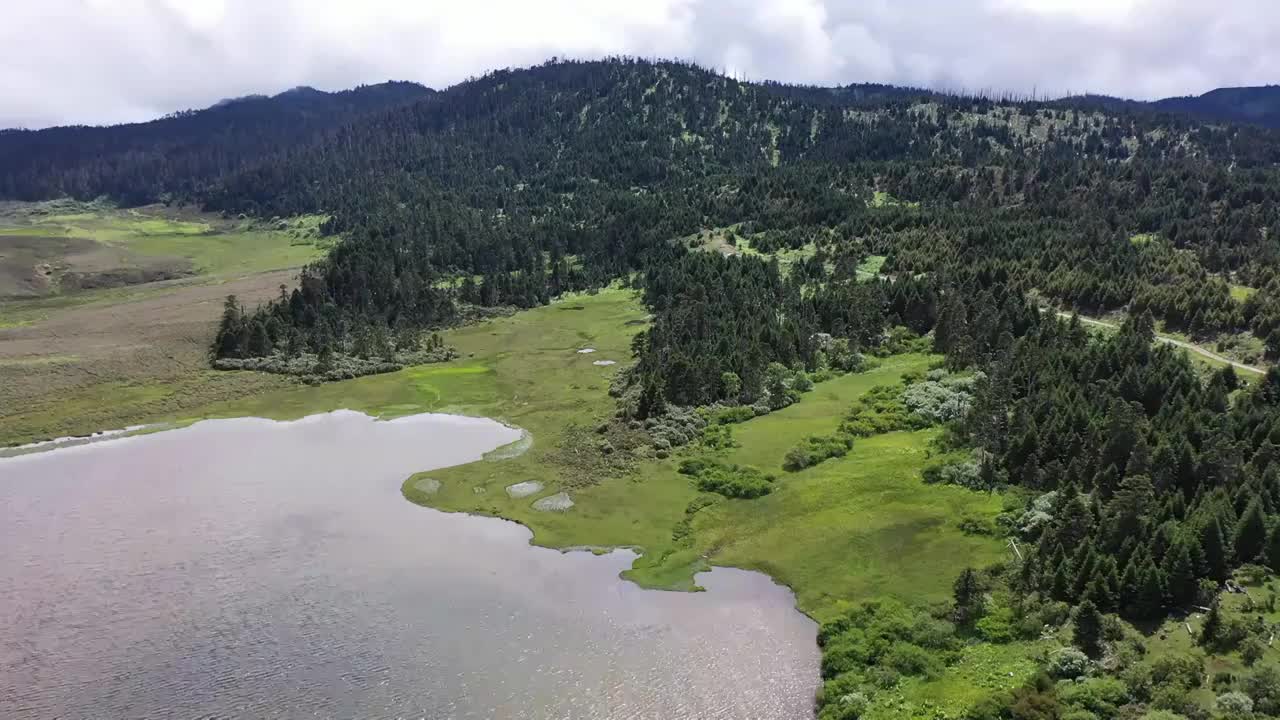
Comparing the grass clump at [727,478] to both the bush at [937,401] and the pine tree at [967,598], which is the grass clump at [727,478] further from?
the bush at [937,401]

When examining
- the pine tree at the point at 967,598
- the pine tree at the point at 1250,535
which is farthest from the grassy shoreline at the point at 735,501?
the pine tree at the point at 1250,535

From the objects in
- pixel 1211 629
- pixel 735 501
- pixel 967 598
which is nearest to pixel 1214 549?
pixel 1211 629

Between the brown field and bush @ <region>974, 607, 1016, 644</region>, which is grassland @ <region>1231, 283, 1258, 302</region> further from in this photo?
the brown field

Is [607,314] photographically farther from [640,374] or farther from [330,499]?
[330,499]

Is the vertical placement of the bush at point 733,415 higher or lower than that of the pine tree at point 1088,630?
higher

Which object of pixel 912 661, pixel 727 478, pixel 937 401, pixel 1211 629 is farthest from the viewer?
pixel 937 401

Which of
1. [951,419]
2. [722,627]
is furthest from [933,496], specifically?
[722,627]

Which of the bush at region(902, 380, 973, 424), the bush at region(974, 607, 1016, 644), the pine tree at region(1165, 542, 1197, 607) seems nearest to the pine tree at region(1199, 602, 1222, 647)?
the pine tree at region(1165, 542, 1197, 607)

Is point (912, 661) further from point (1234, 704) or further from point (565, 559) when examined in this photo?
point (565, 559)

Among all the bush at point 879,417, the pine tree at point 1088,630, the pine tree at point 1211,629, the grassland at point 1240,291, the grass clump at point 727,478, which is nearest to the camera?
the pine tree at point 1211,629
